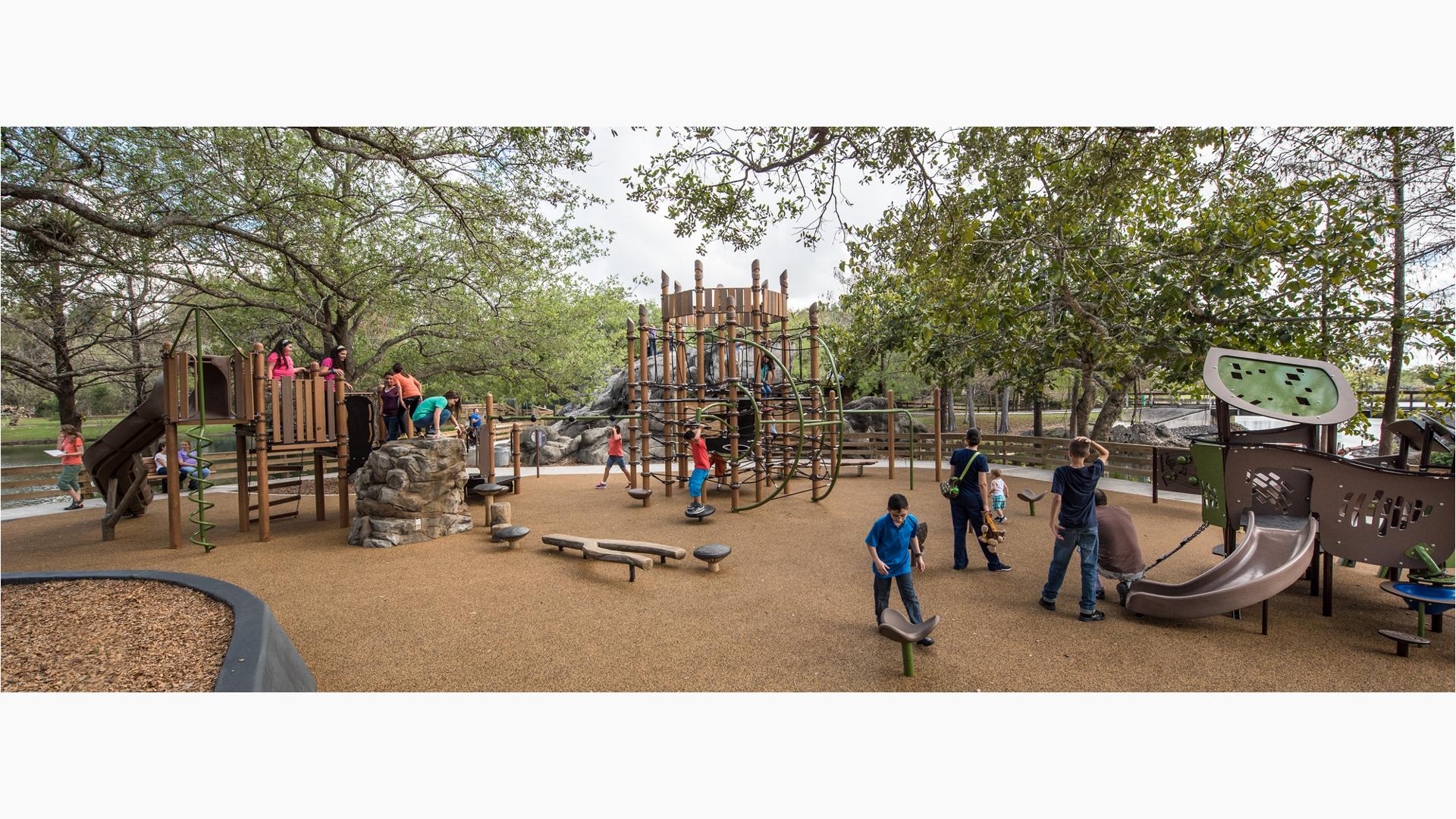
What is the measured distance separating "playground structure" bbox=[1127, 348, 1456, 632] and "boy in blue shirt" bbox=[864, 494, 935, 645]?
177 centimetres

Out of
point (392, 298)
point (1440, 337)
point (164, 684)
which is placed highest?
point (392, 298)

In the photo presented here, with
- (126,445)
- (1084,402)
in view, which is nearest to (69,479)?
(126,445)

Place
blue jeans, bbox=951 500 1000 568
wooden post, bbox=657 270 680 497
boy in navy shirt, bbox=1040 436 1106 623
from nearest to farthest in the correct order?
boy in navy shirt, bbox=1040 436 1106 623 → blue jeans, bbox=951 500 1000 568 → wooden post, bbox=657 270 680 497

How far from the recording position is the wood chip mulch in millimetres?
2824

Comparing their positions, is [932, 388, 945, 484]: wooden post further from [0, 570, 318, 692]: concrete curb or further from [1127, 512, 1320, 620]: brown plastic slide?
[0, 570, 318, 692]: concrete curb

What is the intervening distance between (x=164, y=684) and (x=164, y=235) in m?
7.91

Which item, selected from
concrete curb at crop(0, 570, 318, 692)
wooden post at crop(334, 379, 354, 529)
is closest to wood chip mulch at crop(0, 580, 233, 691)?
concrete curb at crop(0, 570, 318, 692)

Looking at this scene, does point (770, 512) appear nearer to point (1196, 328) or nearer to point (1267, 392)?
point (1267, 392)

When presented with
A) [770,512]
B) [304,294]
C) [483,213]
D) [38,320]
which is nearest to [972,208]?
[770,512]

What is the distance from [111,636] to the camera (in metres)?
3.26

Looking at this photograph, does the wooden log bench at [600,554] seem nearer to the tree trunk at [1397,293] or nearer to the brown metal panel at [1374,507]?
the brown metal panel at [1374,507]

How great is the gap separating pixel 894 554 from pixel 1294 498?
9.93 ft

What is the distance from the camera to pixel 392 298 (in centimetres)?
1224

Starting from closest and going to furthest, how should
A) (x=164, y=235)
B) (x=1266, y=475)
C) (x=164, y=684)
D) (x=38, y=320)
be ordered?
(x=164, y=684)
(x=1266, y=475)
(x=164, y=235)
(x=38, y=320)
